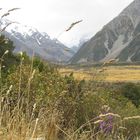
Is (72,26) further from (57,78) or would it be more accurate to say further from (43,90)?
(57,78)

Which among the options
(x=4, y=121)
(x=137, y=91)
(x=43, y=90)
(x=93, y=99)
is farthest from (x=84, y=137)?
(x=137, y=91)

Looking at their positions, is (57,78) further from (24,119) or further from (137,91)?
(137,91)

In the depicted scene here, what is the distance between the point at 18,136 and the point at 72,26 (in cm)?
129

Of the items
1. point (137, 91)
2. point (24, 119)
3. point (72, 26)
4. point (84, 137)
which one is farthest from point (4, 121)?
point (137, 91)

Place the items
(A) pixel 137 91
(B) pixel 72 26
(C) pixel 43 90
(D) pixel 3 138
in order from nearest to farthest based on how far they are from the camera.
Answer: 1. (D) pixel 3 138
2. (B) pixel 72 26
3. (C) pixel 43 90
4. (A) pixel 137 91

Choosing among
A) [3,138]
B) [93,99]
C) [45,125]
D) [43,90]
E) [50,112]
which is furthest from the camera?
[93,99]

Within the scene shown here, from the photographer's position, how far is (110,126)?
678 centimetres

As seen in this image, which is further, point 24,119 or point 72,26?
point 24,119

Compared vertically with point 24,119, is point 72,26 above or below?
above

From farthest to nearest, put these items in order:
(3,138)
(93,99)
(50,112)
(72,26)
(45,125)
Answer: (93,99) → (50,112) → (45,125) → (72,26) → (3,138)

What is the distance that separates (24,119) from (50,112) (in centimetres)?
47

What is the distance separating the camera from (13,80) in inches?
953

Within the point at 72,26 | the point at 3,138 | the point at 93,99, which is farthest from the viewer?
the point at 93,99

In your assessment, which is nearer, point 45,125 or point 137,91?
point 45,125
